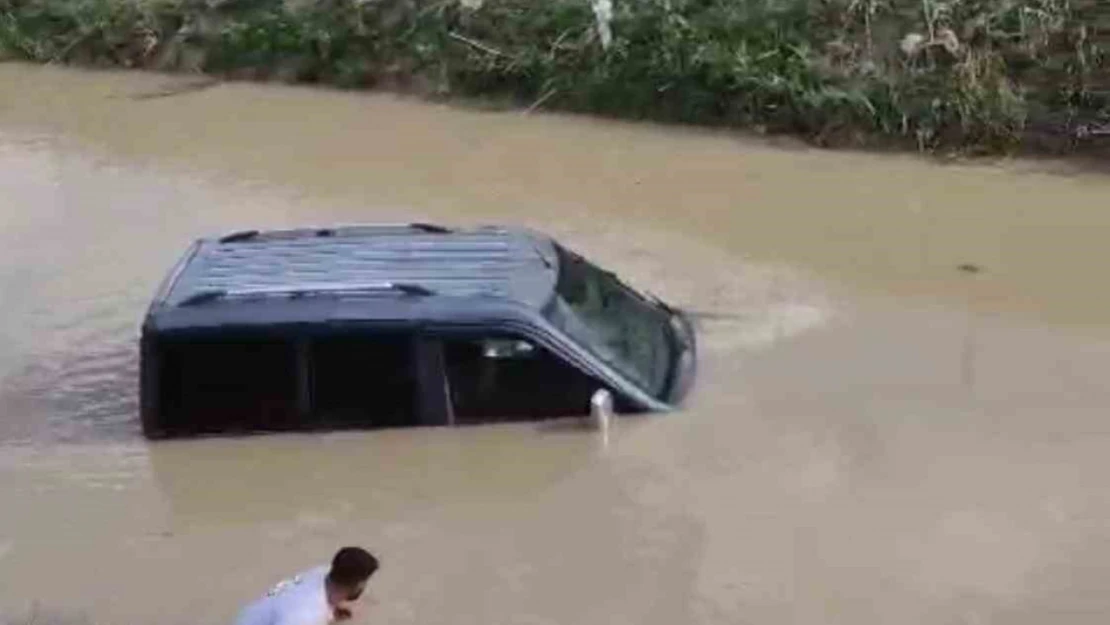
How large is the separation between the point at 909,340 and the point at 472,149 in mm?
6411

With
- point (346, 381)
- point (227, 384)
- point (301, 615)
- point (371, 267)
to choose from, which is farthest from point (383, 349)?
point (301, 615)

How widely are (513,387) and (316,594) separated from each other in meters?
2.20

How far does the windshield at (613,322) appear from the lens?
358 inches

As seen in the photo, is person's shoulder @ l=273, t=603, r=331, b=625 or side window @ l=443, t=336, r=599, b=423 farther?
side window @ l=443, t=336, r=599, b=423

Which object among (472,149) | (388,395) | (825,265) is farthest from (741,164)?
(388,395)

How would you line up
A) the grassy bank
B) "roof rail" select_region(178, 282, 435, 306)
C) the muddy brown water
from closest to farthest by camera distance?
the muddy brown water, "roof rail" select_region(178, 282, 435, 306), the grassy bank

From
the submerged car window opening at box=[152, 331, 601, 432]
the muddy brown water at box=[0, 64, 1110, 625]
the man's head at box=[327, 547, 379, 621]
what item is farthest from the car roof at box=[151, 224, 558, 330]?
the man's head at box=[327, 547, 379, 621]

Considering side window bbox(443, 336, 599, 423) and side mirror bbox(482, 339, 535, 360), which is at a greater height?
side mirror bbox(482, 339, 535, 360)

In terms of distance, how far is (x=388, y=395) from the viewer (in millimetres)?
9055

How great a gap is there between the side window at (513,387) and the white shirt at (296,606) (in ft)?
6.60

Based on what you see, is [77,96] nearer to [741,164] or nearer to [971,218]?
[741,164]

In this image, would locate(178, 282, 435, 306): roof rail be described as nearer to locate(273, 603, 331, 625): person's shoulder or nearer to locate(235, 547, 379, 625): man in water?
locate(235, 547, 379, 625): man in water

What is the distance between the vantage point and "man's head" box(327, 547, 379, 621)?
6.94 m

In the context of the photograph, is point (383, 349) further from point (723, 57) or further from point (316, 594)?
point (723, 57)
